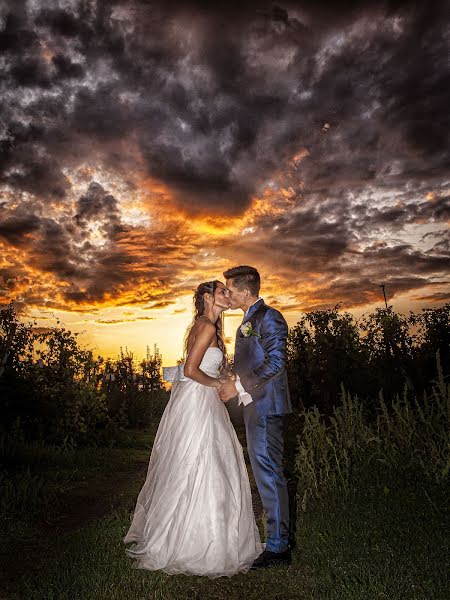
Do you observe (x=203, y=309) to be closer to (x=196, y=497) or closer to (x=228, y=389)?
(x=228, y=389)

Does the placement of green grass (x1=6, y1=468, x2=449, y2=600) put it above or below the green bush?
below

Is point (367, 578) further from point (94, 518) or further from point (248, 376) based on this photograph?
point (94, 518)

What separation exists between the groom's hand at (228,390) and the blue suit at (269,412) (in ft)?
0.51

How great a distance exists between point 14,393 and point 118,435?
2.70 meters

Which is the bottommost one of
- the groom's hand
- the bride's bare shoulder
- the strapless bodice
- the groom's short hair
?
the groom's hand

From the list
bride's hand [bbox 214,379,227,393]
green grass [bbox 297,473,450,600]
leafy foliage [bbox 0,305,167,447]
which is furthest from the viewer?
leafy foliage [bbox 0,305,167,447]

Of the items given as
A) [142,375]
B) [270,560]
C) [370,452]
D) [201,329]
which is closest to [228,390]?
[201,329]

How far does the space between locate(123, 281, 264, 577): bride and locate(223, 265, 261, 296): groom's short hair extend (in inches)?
6.2

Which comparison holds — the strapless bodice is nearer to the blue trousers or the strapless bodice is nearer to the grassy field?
the blue trousers

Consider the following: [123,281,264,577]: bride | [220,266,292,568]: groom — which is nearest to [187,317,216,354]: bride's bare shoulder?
[123,281,264,577]: bride

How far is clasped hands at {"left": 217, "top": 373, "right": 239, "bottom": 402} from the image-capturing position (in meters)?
4.70

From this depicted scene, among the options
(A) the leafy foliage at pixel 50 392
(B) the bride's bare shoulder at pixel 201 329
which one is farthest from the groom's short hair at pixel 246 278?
(A) the leafy foliage at pixel 50 392

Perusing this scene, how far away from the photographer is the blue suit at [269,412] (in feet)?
14.6

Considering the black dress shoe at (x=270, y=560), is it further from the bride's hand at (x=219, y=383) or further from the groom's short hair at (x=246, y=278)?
the groom's short hair at (x=246, y=278)
